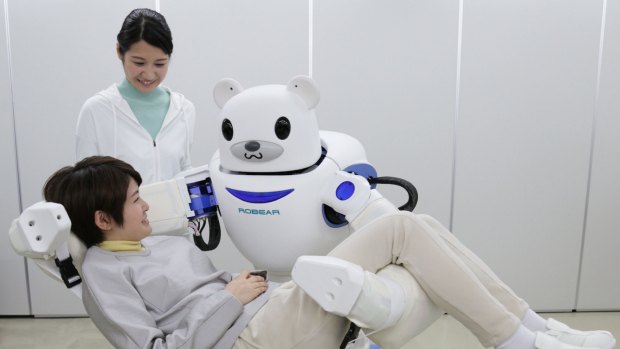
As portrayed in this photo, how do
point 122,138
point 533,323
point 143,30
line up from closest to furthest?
point 533,323 < point 143,30 < point 122,138

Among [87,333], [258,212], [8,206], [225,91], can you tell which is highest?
[225,91]

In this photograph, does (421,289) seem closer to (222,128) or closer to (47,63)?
(222,128)

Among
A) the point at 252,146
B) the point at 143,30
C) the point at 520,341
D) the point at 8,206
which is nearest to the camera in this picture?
the point at 520,341

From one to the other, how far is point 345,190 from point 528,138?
4.92 ft

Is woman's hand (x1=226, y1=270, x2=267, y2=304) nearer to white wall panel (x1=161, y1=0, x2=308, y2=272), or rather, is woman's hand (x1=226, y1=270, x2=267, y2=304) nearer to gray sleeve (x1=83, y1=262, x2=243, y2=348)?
gray sleeve (x1=83, y1=262, x2=243, y2=348)

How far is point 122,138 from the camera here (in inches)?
72.7

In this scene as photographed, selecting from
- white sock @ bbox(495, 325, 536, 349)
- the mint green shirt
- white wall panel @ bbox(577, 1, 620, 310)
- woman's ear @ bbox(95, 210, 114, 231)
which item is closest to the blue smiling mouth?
woman's ear @ bbox(95, 210, 114, 231)

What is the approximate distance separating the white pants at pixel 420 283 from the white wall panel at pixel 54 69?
67.9 inches

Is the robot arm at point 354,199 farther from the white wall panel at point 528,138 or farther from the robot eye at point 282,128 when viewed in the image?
the white wall panel at point 528,138

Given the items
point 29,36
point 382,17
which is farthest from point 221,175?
point 29,36

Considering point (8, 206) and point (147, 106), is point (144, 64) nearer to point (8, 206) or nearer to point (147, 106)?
point (147, 106)

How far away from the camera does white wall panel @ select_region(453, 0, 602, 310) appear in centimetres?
260

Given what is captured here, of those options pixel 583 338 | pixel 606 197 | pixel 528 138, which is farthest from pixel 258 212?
pixel 606 197

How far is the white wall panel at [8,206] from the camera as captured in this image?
259 centimetres
